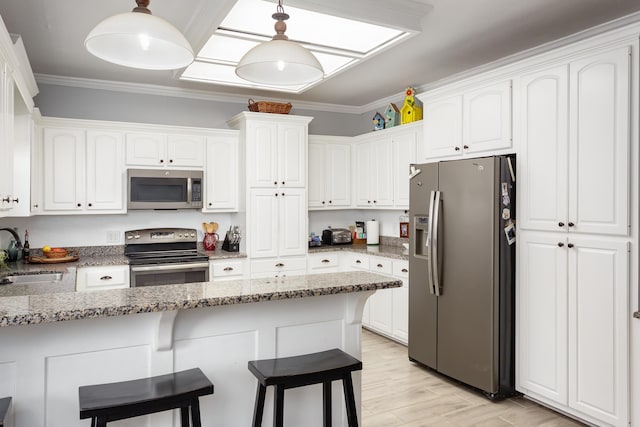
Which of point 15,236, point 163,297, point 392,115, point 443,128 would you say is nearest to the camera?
point 163,297

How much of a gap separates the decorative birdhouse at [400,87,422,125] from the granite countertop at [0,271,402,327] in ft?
9.44

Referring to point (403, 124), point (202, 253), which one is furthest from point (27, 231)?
point (403, 124)

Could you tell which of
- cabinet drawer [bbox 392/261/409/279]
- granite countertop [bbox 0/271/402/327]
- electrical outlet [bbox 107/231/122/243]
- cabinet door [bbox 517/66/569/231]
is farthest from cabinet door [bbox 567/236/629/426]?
electrical outlet [bbox 107/231/122/243]

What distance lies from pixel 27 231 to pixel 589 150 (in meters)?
4.64

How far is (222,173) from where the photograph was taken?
4.86 meters

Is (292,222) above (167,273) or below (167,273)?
above

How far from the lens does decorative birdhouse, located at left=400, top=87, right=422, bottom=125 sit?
4.68 m

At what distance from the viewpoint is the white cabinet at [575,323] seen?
2.65 meters

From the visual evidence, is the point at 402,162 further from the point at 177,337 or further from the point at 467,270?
the point at 177,337

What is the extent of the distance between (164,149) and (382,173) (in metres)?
2.29

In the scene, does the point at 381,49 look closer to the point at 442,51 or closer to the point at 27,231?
the point at 442,51

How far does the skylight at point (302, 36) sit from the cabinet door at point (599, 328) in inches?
70.4

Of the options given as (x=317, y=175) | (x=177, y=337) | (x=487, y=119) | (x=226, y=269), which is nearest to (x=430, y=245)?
(x=487, y=119)

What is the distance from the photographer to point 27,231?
4.33 meters
